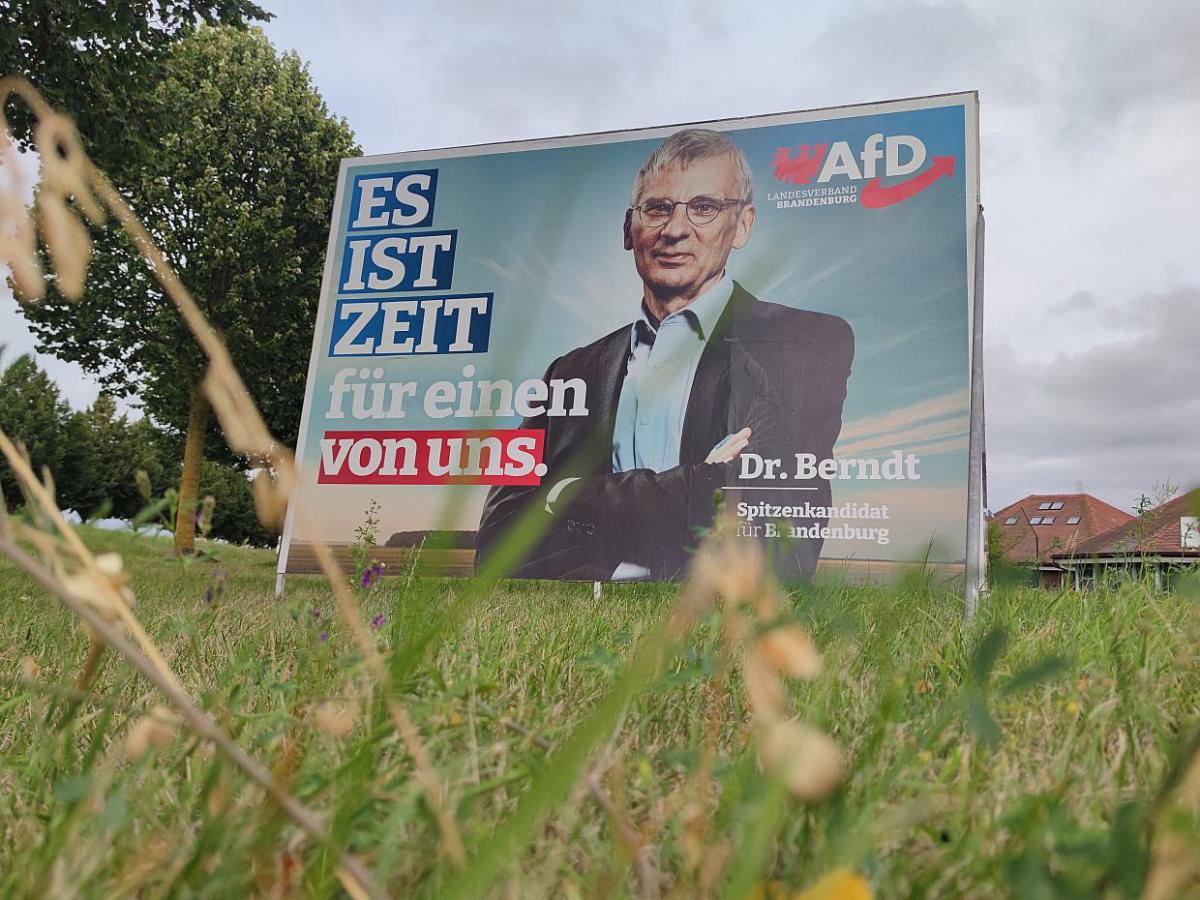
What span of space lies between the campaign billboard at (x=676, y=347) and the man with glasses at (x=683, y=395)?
13 millimetres

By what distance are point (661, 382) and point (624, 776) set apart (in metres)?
4.40

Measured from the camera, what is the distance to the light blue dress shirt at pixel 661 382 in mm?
5180

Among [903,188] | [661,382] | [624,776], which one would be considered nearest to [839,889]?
[624,776]

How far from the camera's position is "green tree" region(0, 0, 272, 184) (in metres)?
5.90

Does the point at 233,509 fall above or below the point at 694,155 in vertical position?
below

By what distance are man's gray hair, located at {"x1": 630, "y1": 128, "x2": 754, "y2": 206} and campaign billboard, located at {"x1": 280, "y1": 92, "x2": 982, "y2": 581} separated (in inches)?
0.5

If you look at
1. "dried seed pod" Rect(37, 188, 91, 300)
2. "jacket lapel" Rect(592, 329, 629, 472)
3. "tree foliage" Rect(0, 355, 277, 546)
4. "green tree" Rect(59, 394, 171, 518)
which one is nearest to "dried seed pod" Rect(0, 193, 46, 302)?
"dried seed pod" Rect(37, 188, 91, 300)

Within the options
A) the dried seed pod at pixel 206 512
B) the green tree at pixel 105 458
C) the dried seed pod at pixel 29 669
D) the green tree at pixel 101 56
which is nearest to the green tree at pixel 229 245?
the green tree at pixel 101 56

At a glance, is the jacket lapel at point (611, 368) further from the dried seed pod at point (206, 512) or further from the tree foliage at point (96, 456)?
the tree foliage at point (96, 456)

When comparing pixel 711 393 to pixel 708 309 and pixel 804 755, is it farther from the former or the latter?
pixel 804 755

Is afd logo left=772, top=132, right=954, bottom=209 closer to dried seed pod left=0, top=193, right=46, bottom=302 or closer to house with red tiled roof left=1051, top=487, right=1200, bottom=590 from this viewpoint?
house with red tiled roof left=1051, top=487, right=1200, bottom=590

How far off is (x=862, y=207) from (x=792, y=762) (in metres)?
5.24

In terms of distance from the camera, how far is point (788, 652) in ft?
1.18

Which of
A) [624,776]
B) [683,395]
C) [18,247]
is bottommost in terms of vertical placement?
[624,776]
